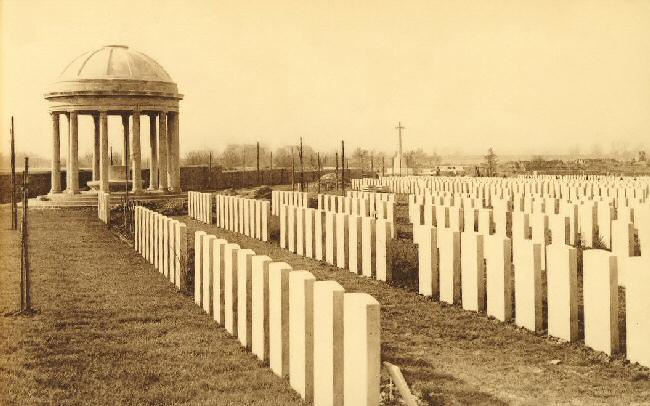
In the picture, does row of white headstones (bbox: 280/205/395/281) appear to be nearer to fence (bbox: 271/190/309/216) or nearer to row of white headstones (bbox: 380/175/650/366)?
row of white headstones (bbox: 380/175/650/366)

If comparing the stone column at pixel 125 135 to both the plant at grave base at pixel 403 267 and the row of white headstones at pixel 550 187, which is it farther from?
the plant at grave base at pixel 403 267

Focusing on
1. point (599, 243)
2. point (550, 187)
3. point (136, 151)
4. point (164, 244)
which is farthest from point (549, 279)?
point (136, 151)

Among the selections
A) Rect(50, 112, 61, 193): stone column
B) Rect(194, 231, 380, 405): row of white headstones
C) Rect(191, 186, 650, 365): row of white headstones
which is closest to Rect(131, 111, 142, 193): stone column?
Rect(50, 112, 61, 193): stone column

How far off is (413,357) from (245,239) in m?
11.3

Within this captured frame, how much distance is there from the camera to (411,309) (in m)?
9.49

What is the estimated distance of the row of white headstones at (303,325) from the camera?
488 cm

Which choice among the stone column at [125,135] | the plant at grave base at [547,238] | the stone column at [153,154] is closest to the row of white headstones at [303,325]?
the plant at grave base at [547,238]

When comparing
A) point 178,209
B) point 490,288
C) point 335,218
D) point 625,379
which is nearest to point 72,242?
point 335,218

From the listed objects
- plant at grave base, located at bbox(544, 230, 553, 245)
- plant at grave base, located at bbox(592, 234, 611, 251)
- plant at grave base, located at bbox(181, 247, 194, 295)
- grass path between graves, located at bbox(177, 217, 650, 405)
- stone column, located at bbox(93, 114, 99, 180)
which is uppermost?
stone column, located at bbox(93, 114, 99, 180)

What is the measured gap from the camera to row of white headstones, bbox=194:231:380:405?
4875 millimetres

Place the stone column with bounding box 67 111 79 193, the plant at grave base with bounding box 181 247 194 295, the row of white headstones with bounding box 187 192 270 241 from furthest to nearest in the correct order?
the stone column with bounding box 67 111 79 193 < the row of white headstones with bounding box 187 192 270 241 < the plant at grave base with bounding box 181 247 194 295

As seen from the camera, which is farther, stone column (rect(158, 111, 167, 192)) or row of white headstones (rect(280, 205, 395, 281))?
stone column (rect(158, 111, 167, 192))

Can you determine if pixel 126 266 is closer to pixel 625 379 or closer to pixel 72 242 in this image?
pixel 72 242

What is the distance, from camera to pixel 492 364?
6.75 m
